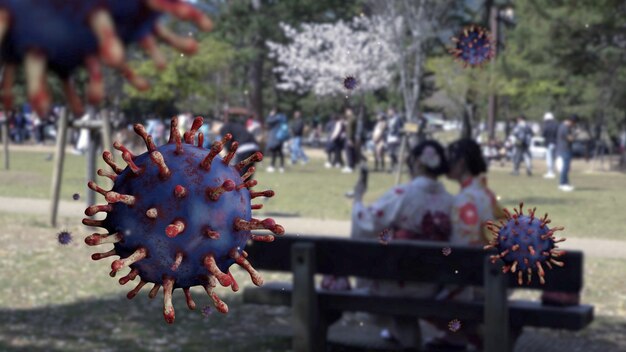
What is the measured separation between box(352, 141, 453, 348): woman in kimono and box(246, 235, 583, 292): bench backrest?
304mm

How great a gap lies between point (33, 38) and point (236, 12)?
6500 cm

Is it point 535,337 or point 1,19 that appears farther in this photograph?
point 535,337

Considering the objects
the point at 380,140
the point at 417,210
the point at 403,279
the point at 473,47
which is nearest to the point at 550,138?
the point at 380,140

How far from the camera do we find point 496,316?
8.12 m

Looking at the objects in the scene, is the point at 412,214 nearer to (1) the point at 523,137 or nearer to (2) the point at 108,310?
(2) the point at 108,310

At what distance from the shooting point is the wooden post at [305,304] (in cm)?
894

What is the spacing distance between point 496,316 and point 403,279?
752 millimetres

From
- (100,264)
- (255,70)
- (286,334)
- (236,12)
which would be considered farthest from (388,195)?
(255,70)

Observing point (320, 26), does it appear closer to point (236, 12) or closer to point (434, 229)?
point (236, 12)

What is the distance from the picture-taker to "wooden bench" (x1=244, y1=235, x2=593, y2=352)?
7.99 m

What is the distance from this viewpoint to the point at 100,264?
48.8ft

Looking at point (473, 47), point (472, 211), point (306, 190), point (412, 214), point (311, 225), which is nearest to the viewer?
point (473, 47)

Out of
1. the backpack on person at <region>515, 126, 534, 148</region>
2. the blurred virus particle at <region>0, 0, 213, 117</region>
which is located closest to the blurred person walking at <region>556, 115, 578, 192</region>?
the backpack on person at <region>515, 126, 534, 148</region>

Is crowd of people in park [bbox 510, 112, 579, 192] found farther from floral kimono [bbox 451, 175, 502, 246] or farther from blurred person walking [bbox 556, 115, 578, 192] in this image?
floral kimono [bbox 451, 175, 502, 246]
